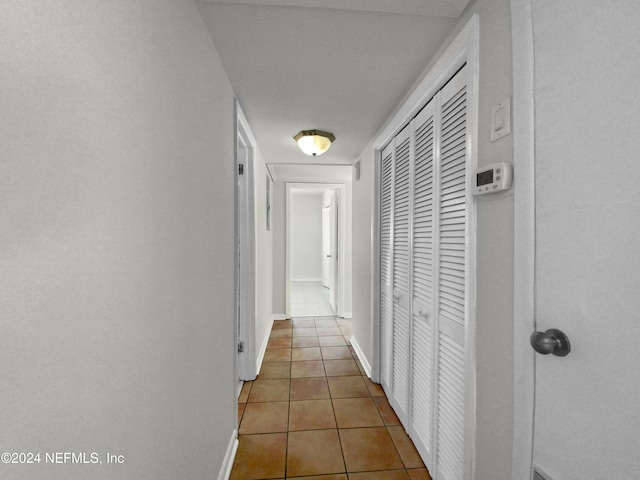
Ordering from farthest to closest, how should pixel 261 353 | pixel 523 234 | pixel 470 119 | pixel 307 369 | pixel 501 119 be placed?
1. pixel 261 353
2. pixel 307 369
3. pixel 470 119
4. pixel 501 119
5. pixel 523 234

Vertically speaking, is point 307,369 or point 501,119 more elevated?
point 501,119

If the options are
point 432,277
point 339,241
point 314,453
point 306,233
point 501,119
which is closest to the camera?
point 501,119

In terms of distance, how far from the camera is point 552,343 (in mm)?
734

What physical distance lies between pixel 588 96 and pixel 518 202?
29 centimetres

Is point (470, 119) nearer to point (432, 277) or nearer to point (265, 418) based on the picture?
point (432, 277)

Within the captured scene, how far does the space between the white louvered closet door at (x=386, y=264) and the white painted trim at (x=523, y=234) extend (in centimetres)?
141

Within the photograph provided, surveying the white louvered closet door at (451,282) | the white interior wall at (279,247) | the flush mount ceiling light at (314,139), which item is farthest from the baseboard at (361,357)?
the flush mount ceiling light at (314,139)

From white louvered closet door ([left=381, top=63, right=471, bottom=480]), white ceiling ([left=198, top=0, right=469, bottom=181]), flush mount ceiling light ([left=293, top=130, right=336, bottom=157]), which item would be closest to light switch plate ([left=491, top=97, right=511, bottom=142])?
white louvered closet door ([left=381, top=63, right=471, bottom=480])

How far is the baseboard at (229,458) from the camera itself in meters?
1.57

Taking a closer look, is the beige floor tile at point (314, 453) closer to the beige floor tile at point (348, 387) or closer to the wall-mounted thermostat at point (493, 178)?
the beige floor tile at point (348, 387)

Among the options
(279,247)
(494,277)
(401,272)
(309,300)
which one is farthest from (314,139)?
(309,300)

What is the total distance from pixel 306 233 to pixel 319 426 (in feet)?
20.8

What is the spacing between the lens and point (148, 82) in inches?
31.2

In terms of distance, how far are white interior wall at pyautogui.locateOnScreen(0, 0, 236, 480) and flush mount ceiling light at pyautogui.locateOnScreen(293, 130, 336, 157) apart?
4.46ft
